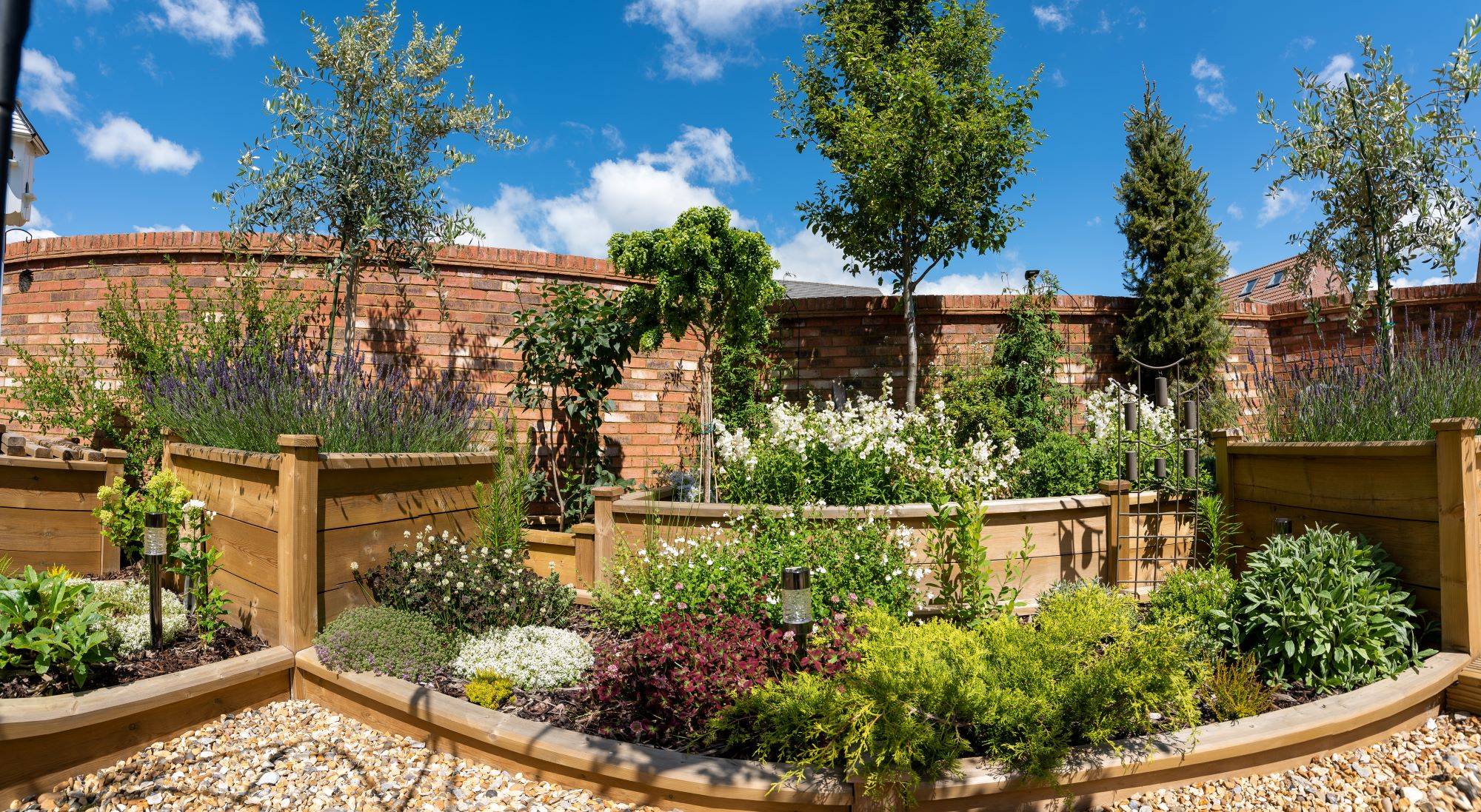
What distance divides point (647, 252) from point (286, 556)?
298cm

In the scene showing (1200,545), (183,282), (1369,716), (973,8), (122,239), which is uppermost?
(973,8)

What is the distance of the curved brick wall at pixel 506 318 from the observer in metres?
5.89

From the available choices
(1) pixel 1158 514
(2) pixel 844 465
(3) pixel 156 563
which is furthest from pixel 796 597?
(3) pixel 156 563

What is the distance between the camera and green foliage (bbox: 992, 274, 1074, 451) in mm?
6664

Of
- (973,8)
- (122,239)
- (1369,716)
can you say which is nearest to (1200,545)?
(1369,716)

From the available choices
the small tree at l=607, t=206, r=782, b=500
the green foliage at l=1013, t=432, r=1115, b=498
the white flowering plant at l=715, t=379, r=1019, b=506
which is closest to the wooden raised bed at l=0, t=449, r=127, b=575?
the small tree at l=607, t=206, r=782, b=500

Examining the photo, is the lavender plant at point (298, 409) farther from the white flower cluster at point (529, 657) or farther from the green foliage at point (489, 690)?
the green foliage at point (489, 690)

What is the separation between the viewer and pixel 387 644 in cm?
331

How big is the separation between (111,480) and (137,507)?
1.23 m

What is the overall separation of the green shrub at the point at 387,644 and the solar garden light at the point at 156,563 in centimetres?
70

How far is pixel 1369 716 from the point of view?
2.88 m

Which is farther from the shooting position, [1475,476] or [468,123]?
[468,123]

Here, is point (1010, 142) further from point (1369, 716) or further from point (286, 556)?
point (286, 556)

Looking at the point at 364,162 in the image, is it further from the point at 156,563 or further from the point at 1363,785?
the point at 1363,785
